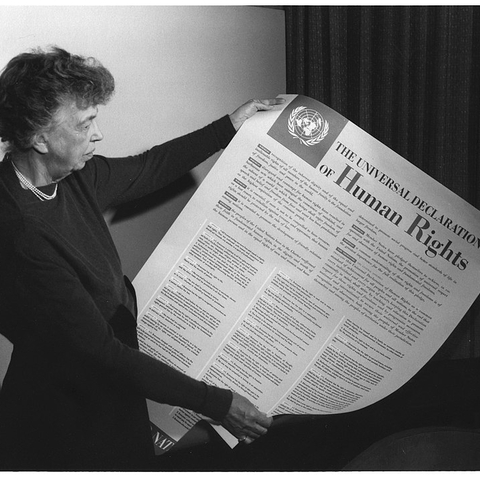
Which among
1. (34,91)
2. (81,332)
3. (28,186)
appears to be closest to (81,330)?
(81,332)

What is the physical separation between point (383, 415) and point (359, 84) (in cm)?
53

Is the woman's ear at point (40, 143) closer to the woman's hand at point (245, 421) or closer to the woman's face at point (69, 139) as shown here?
the woman's face at point (69, 139)

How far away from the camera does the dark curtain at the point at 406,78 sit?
0.99 meters

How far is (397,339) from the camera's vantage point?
994mm

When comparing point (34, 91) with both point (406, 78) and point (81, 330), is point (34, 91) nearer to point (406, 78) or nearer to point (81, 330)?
point (81, 330)

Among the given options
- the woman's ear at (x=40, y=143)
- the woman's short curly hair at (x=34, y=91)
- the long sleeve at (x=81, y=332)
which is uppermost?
the woman's short curly hair at (x=34, y=91)

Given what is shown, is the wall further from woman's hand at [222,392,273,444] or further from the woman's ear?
woman's hand at [222,392,273,444]

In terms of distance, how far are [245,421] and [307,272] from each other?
25cm

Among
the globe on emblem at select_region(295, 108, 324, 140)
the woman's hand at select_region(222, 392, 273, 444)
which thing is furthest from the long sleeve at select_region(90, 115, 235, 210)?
the woman's hand at select_region(222, 392, 273, 444)

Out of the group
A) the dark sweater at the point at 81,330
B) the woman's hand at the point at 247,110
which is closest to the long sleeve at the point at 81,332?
the dark sweater at the point at 81,330

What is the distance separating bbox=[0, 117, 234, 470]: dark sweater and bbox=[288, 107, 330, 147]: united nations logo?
0.10m

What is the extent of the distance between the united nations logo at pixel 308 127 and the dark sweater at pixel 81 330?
0.10 metres

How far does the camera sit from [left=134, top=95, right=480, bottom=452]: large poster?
98 cm

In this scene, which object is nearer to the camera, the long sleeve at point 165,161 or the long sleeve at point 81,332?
the long sleeve at point 81,332
